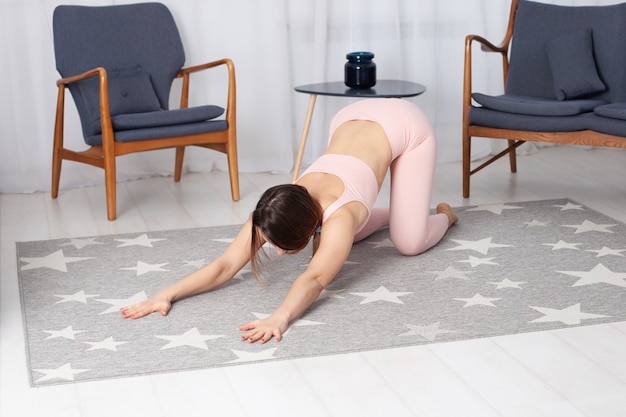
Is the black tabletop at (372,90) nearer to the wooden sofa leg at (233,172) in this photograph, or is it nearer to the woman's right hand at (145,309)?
the wooden sofa leg at (233,172)

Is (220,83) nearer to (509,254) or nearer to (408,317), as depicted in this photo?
(509,254)

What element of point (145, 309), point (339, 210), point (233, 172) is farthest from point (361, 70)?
point (145, 309)

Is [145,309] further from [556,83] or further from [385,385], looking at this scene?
[556,83]

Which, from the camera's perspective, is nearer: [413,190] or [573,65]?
[413,190]

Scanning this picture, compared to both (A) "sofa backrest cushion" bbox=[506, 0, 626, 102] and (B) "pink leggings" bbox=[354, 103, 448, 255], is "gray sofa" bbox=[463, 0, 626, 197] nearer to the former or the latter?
(A) "sofa backrest cushion" bbox=[506, 0, 626, 102]

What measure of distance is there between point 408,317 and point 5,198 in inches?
91.4

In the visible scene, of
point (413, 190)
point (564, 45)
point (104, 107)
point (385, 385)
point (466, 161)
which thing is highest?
point (564, 45)

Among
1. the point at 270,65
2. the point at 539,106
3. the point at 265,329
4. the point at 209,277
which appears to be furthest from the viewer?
the point at 270,65

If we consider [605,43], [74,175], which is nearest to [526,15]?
[605,43]

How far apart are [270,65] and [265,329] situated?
2434mm

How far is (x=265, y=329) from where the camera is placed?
244cm

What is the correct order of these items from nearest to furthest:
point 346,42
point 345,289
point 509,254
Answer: point 345,289
point 509,254
point 346,42

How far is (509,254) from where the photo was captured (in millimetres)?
3160

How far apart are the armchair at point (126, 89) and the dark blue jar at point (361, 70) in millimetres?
521
